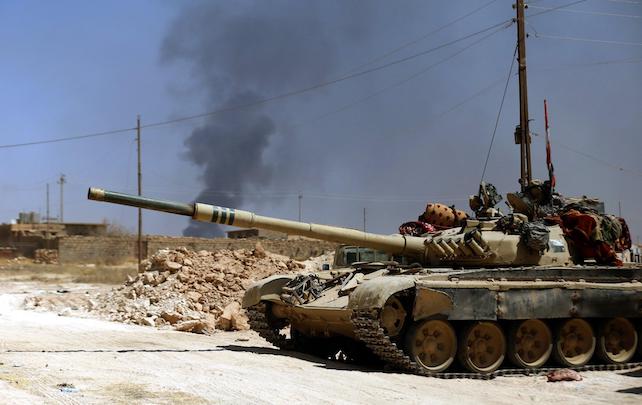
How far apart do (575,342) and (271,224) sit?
504 cm

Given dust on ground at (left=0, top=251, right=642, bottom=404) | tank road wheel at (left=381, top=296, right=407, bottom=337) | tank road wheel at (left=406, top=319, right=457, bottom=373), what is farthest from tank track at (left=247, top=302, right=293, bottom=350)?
tank road wheel at (left=406, top=319, right=457, bottom=373)

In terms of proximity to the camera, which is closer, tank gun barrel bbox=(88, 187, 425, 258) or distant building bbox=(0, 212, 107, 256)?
tank gun barrel bbox=(88, 187, 425, 258)

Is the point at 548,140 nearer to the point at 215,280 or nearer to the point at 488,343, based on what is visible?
the point at 488,343

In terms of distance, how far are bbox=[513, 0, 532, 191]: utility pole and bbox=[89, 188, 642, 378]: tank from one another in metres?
7.66

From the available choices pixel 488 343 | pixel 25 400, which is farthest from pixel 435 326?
pixel 25 400

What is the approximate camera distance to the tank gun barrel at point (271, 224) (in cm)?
1188

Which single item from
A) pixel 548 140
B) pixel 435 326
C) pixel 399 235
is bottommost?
pixel 435 326

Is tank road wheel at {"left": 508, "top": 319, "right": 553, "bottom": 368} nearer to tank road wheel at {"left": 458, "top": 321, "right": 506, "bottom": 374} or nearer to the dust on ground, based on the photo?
tank road wheel at {"left": 458, "top": 321, "right": 506, "bottom": 374}

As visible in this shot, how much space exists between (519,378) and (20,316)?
1365cm

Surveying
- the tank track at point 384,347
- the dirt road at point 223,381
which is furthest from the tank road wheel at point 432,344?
the dirt road at point 223,381

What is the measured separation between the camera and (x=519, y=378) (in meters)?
12.0

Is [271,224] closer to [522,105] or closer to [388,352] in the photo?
[388,352]

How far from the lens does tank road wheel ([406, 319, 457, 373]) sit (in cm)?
1160

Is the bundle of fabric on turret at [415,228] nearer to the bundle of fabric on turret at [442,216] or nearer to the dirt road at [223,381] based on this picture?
the bundle of fabric on turret at [442,216]
